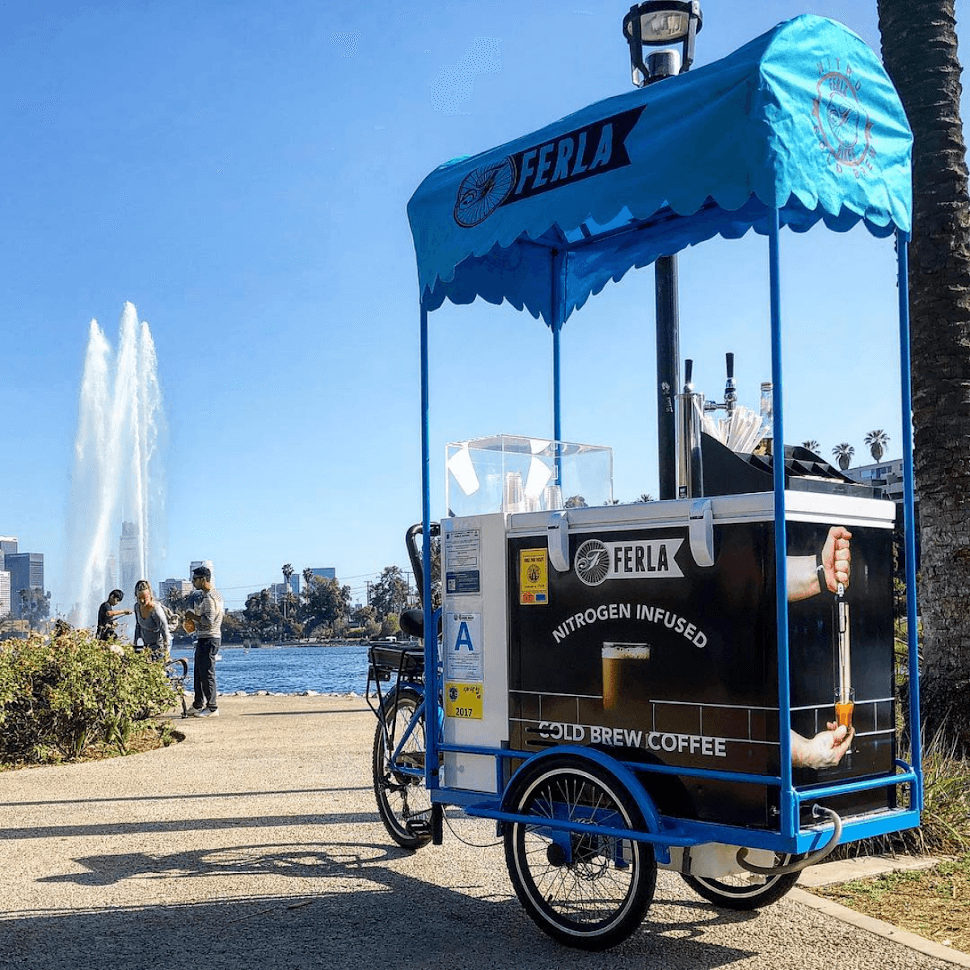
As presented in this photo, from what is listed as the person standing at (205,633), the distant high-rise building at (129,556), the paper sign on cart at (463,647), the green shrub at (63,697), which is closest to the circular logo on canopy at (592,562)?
the paper sign on cart at (463,647)

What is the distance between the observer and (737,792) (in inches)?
178

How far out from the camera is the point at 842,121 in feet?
16.0

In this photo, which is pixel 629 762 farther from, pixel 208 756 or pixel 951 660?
pixel 208 756

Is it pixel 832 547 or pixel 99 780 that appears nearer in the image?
pixel 832 547

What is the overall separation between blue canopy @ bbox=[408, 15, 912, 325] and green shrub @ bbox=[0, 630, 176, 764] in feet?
19.1

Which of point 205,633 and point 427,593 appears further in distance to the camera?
point 205,633

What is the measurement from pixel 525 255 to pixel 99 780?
5297 millimetres

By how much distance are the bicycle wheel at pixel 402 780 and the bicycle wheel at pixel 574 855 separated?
1.33m

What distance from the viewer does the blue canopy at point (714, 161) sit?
4.55 metres

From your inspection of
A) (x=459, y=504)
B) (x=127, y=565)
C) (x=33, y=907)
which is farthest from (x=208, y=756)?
(x=127, y=565)

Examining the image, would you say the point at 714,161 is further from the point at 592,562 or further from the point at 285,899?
the point at 285,899

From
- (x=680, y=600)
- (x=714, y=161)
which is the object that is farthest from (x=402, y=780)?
(x=714, y=161)

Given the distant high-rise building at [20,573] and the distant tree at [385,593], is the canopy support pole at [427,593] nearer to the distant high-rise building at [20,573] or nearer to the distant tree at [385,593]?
the distant tree at [385,593]

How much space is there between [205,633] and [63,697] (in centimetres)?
357
